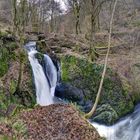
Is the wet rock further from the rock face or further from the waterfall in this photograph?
the rock face

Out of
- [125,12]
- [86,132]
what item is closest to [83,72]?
[86,132]

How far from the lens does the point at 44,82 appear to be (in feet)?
62.9

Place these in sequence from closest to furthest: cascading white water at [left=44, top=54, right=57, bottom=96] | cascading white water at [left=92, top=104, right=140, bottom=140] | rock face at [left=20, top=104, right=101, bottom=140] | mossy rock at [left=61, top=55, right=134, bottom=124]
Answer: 1. rock face at [left=20, top=104, right=101, bottom=140]
2. cascading white water at [left=92, top=104, right=140, bottom=140]
3. mossy rock at [left=61, top=55, right=134, bottom=124]
4. cascading white water at [left=44, top=54, right=57, bottom=96]

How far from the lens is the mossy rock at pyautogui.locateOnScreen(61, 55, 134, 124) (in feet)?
62.0

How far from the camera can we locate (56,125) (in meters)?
12.3

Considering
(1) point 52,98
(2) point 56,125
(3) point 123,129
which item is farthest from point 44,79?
(2) point 56,125

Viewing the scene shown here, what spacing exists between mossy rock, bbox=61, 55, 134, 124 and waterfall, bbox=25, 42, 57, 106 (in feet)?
2.59

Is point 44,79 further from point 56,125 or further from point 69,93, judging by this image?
point 56,125

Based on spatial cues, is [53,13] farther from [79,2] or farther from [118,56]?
[118,56]

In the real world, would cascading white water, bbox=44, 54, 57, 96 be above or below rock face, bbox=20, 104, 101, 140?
above

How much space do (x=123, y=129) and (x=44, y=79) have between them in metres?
5.40

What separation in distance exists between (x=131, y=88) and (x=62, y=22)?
1238 inches

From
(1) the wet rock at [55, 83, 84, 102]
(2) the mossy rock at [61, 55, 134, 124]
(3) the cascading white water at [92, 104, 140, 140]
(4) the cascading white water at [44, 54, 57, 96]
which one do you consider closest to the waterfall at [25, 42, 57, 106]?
(4) the cascading white water at [44, 54, 57, 96]

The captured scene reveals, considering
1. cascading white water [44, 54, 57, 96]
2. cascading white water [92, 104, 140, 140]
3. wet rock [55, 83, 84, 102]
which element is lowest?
cascading white water [92, 104, 140, 140]
